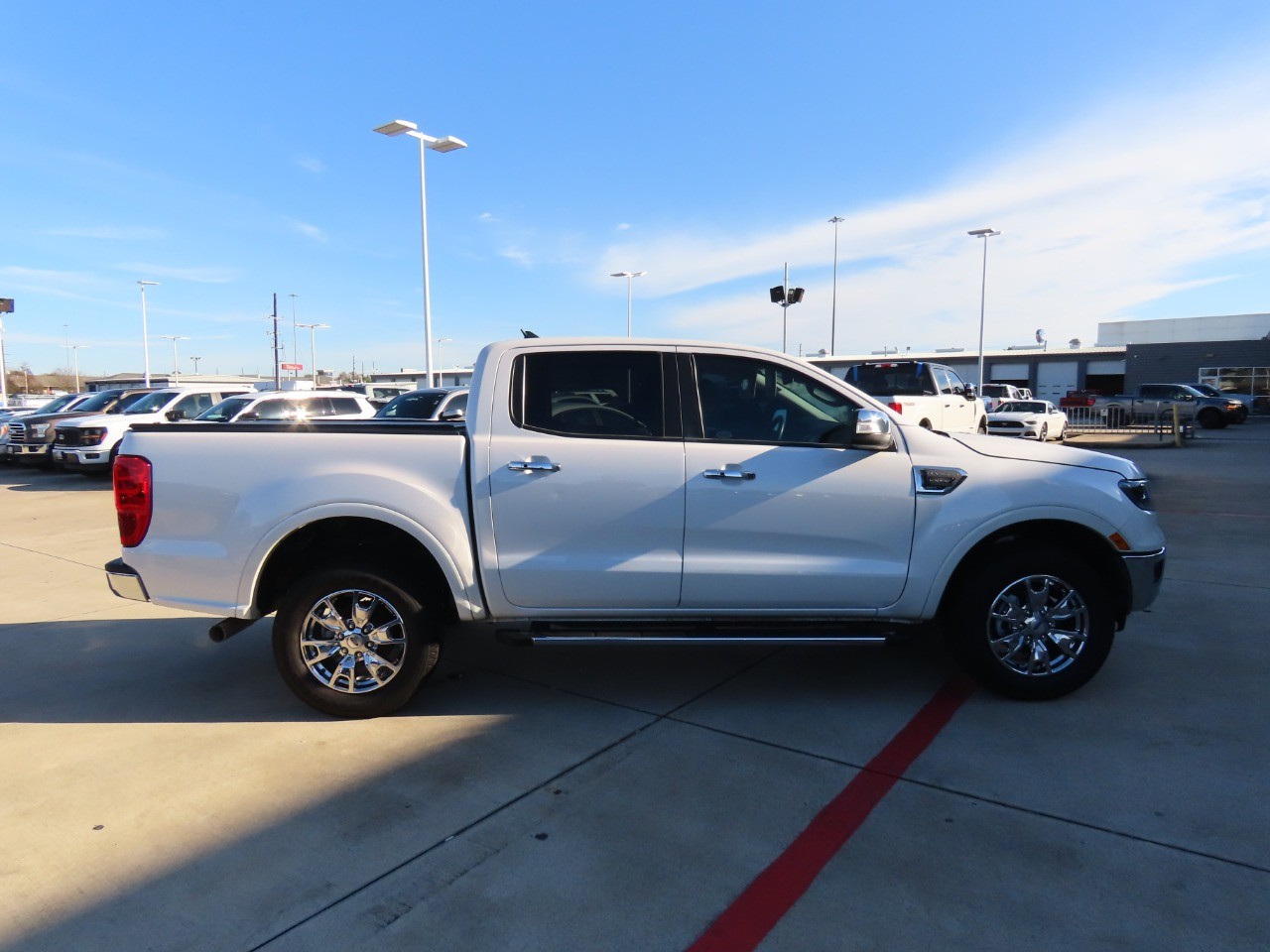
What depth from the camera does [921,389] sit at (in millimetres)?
16875

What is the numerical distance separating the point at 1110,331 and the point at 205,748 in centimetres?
8174

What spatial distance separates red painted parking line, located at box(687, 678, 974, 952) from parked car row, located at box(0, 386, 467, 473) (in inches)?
411

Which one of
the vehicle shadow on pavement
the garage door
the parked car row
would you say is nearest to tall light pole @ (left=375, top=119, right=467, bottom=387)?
the parked car row

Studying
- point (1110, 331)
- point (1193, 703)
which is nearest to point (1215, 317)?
point (1110, 331)

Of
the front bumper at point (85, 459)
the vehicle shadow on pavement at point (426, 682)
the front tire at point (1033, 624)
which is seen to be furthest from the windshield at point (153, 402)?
the front tire at point (1033, 624)

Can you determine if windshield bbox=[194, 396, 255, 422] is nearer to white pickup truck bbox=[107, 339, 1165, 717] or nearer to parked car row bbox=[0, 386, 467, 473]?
parked car row bbox=[0, 386, 467, 473]

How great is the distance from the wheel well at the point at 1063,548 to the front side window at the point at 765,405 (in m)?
0.99

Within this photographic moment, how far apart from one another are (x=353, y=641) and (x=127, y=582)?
3.97 ft

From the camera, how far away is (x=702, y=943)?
2.57 metres

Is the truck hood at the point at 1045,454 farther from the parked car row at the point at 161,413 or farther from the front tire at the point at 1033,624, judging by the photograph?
the parked car row at the point at 161,413

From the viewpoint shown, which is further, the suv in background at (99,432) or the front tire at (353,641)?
the suv in background at (99,432)

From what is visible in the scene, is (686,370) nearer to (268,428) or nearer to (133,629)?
(268,428)

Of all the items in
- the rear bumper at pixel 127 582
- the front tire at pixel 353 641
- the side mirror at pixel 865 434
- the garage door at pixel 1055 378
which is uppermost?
the garage door at pixel 1055 378

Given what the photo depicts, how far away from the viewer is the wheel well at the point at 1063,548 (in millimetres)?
4375
